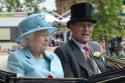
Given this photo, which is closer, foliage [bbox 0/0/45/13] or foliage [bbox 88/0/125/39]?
foliage [bbox 88/0/125/39]

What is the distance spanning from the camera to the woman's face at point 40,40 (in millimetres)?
3926

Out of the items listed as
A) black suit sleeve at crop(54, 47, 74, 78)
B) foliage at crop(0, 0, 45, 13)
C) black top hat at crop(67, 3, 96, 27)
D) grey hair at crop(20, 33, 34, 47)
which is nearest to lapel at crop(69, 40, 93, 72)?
black suit sleeve at crop(54, 47, 74, 78)

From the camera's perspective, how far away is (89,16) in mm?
4602

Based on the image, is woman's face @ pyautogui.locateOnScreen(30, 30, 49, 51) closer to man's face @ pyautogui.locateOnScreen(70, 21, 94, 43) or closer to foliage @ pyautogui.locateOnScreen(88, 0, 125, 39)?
man's face @ pyautogui.locateOnScreen(70, 21, 94, 43)

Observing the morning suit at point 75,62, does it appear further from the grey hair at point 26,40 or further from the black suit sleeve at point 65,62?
the grey hair at point 26,40

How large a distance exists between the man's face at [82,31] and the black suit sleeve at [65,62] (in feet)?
0.81

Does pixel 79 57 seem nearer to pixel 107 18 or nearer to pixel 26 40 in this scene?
pixel 26 40

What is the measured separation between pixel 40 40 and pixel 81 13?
0.83 meters

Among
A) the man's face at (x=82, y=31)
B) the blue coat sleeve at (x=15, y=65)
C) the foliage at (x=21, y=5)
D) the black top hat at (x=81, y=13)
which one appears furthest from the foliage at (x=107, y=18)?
the foliage at (x=21, y=5)

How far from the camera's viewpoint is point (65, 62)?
4.31m

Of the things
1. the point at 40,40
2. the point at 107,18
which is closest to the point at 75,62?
the point at 40,40

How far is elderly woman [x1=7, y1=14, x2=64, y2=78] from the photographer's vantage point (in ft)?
12.6

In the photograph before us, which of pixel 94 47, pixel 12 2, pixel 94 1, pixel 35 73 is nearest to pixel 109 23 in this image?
pixel 94 1

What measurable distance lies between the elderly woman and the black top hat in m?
0.63
